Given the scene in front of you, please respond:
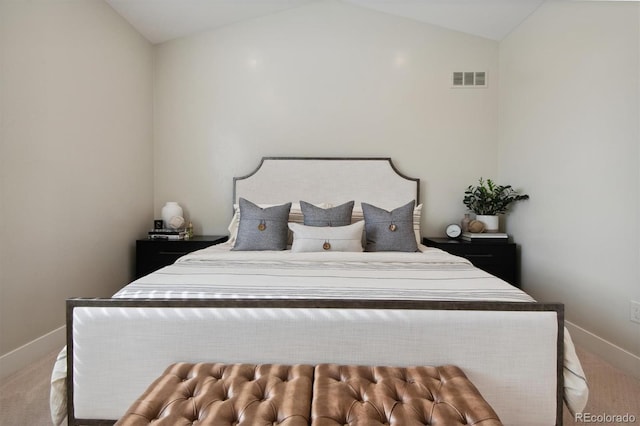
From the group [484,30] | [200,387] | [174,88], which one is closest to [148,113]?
[174,88]

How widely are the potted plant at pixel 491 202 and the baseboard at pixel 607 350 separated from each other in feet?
3.54

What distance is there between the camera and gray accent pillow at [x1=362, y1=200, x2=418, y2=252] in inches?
110

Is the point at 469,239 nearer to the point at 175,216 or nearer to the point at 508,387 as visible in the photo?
the point at 508,387

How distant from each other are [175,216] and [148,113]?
3.51ft

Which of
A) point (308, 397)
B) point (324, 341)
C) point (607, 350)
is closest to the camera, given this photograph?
point (308, 397)

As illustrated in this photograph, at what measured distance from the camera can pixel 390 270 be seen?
2.03 m

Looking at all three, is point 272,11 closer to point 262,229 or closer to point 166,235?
point 262,229

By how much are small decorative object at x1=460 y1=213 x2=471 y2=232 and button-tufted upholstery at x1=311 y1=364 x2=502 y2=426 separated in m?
2.41

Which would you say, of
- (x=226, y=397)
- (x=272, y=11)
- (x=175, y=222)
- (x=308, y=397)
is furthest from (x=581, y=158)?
(x=175, y=222)

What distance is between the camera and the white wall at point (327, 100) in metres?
3.63

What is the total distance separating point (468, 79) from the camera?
365 centimetres

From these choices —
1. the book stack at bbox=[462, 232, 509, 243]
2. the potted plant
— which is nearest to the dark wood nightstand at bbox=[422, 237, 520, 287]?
the book stack at bbox=[462, 232, 509, 243]

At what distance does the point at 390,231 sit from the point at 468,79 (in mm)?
1941

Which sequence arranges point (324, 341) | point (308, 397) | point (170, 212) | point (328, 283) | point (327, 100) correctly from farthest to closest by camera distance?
point (327, 100)
point (170, 212)
point (328, 283)
point (324, 341)
point (308, 397)
